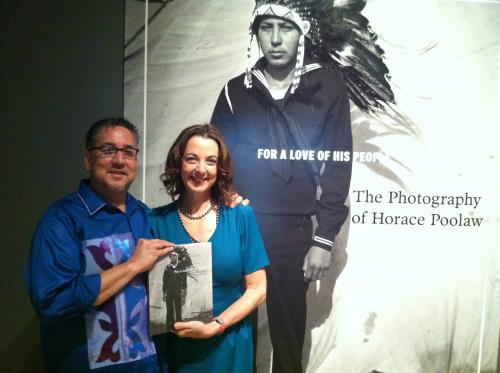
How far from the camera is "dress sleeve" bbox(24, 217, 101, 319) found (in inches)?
45.9

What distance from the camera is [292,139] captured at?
6.51 feet

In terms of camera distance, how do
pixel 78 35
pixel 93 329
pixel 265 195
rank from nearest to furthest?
pixel 93 329 < pixel 78 35 < pixel 265 195

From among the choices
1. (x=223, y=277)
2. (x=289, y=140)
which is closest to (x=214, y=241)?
(x=223, y=277)

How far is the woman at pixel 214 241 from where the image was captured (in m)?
1.44

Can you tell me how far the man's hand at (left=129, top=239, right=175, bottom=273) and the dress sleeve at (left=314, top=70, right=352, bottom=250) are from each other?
99 centimetres

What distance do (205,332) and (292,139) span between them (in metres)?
1.05

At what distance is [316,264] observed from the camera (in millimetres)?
2029

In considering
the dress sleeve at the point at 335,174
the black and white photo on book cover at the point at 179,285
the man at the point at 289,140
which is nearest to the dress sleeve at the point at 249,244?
the black and white photo on book cover at the point at 179,285

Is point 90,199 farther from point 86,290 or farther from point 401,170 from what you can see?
point 401,170

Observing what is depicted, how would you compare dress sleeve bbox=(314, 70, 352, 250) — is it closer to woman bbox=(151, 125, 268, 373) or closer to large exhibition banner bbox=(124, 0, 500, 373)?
large exhibition banner bbox=(124, 0, 500, 373)

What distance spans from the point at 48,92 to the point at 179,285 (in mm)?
1226

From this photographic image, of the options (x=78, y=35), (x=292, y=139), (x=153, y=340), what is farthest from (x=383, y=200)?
(x=78, y=35)

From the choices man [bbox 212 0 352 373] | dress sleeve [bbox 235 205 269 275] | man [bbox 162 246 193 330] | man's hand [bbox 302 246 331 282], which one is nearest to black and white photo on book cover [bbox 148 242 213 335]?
man [bbox 162 246 193 330]

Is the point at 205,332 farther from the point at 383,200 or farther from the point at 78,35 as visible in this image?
the point at 78,35
